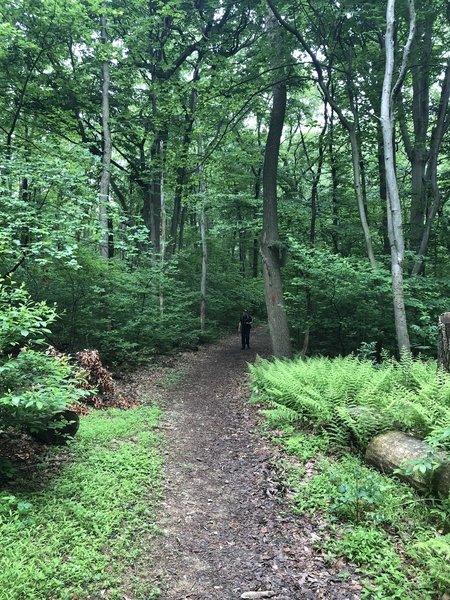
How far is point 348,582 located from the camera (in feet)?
10.4

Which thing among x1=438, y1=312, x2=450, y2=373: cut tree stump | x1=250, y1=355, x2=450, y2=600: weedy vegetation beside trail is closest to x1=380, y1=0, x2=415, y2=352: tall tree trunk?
x1=250, y1=355, x2=450, y2=600: weedy vegetation beside trail

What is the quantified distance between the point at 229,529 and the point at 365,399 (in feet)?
8.89

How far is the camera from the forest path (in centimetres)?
328

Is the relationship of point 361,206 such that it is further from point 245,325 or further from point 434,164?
point 245,325

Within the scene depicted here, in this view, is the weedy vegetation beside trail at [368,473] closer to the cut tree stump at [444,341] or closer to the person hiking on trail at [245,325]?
the cut tree stump at [444,341]

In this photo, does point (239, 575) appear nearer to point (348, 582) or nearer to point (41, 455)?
point (348, 582)

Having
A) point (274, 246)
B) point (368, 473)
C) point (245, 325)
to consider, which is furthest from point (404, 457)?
point (245, 325)

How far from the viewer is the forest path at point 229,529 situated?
3.28 m

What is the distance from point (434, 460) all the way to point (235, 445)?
3551 millimetres

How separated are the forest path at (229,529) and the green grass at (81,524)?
0.92 feet

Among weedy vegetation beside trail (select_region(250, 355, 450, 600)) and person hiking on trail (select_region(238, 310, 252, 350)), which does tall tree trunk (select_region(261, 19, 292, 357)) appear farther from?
person hiking on trail (select_region(238, 310, 252, 350))

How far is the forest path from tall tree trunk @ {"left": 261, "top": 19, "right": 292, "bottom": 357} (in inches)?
175

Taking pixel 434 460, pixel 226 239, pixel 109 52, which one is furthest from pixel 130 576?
pixel 226 239

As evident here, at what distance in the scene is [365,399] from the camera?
5.62 m
